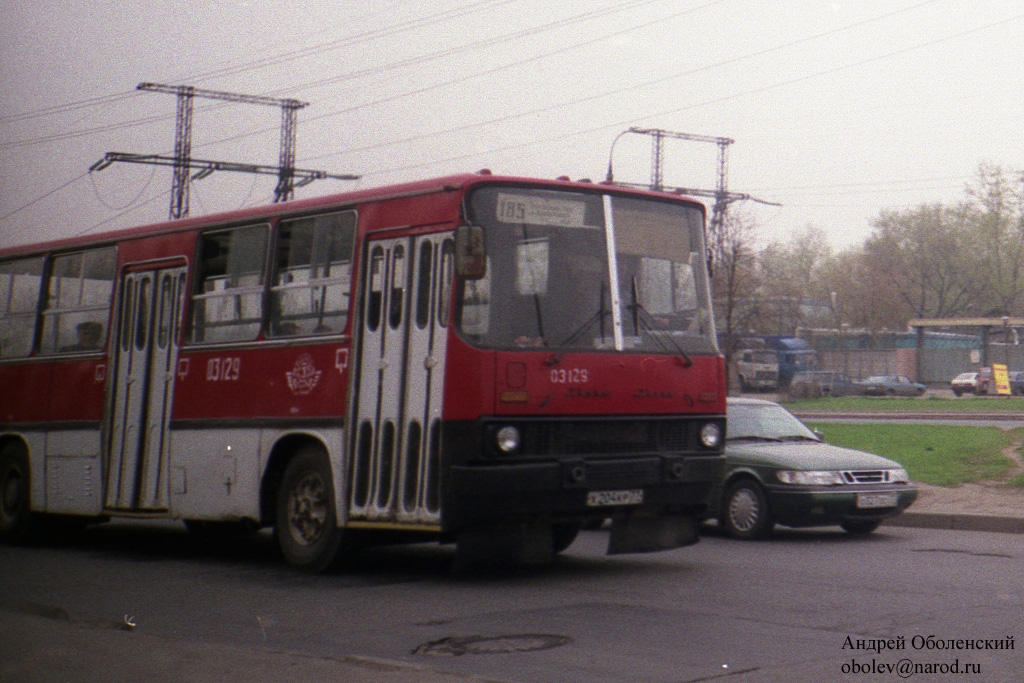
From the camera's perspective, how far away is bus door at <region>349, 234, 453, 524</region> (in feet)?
32.2

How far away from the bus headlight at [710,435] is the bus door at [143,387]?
4.99m

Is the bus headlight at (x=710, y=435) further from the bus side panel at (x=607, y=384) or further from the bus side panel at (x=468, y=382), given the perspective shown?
the bus side panel at (x=468, y=382)

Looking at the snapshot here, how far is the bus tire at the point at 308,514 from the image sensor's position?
10.5 meters

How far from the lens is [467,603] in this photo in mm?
9102

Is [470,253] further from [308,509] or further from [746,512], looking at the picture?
[746,512]

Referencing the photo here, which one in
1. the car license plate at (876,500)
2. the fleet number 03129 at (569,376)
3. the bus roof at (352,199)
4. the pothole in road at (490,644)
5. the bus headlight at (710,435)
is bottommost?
the pothole in road at (490,644)

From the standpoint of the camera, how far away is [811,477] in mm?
13195

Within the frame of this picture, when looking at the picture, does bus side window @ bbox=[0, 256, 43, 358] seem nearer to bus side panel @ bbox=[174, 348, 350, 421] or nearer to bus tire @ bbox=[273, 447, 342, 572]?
bus side panel @ bbox=[174, 348, 350, 421]

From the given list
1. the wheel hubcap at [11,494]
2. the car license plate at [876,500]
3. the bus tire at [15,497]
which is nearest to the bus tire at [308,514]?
the bus tire at [15,497]

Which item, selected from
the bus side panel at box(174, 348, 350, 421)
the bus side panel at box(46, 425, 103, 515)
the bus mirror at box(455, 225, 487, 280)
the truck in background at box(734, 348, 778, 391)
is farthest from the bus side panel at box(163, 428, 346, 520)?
the truck in background at box(734, 348, 778, 391)

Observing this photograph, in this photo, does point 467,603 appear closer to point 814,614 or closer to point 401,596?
point 401,596

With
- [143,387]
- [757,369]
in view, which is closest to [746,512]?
[143,387]

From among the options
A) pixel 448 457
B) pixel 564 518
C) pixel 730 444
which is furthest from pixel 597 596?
pixel 730 444

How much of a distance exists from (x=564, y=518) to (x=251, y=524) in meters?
3.17
